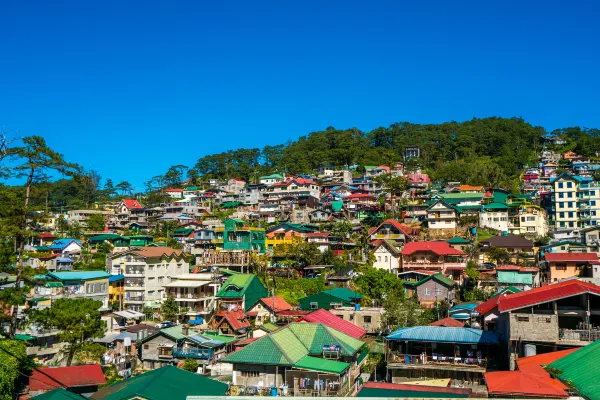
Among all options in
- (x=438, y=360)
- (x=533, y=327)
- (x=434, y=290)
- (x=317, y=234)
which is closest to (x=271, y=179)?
(x=317, y=234)

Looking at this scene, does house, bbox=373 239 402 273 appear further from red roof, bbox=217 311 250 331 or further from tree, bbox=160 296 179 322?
tree, bbox=160 296 179 322

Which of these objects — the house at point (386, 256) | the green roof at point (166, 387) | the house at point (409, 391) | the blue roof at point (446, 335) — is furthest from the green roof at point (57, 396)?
the house at point (386, 256)

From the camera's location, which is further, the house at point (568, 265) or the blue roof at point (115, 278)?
the blue roof at point (115, 278)

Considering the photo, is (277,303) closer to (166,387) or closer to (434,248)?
(434,248)

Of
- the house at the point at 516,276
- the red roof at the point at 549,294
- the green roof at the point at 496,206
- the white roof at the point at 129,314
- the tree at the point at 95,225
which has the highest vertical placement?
the green roof at the point at 496,206

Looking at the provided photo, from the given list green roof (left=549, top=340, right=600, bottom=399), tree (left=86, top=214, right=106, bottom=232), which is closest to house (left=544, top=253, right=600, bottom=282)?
green roof (left=549, top=340, right=600, bottom=399)

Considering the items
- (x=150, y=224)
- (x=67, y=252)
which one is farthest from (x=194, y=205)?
(x=67, y=252)

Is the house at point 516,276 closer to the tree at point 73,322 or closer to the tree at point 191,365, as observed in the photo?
the tree at point 191,365

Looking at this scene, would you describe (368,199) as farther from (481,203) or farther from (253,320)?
(253,320)
